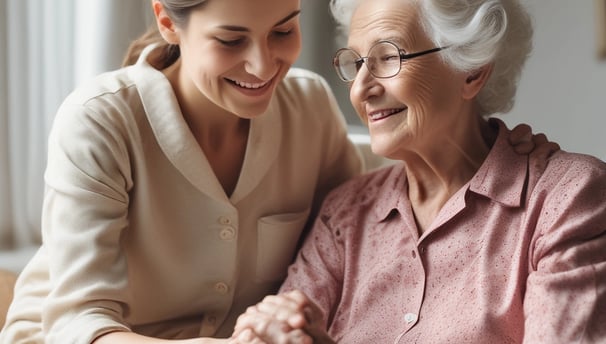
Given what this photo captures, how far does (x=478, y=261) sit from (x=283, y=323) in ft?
1.38

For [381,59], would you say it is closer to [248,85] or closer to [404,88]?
[404,88]

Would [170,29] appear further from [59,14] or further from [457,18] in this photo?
[59,14]

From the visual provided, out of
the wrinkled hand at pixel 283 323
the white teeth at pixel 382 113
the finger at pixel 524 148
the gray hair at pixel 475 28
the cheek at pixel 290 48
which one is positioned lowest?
the wrinkled hand at pixel 283 323

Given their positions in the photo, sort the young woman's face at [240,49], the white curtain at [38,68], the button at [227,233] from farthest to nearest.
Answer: the white curtain at [38,68] < the button at [227,233] < the young woman's face at [240,49]

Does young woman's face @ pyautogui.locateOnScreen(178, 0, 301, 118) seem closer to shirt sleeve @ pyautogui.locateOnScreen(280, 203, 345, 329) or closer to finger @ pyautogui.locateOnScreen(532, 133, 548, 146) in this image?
shirt sleeve @ pyautogui.locateOnScreen(280, 203, 345, 329)

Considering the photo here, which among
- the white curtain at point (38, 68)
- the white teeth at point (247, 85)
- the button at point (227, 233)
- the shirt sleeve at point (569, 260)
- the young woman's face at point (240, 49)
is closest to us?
the shirt sleeve at point (569, 260)

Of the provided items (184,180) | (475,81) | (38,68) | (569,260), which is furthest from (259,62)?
(38,68)

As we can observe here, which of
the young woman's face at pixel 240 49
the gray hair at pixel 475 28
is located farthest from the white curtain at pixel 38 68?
the gray hair at pixel 475 28

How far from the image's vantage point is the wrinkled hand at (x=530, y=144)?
1747mm

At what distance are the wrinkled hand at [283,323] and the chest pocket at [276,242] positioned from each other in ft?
1.36

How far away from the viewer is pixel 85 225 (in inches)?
69.5

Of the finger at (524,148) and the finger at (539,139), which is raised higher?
the finger at (539,139)

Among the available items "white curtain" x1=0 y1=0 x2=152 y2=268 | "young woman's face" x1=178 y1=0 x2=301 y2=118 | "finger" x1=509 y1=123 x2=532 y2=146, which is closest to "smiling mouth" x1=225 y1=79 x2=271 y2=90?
"young woman's face" x1=178 y1=0 x2=301 y2=118

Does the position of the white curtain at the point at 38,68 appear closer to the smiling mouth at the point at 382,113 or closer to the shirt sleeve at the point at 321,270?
the shirt sleeve at the point at 321,270
